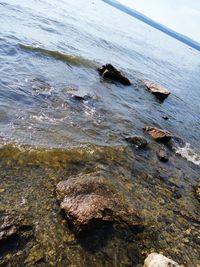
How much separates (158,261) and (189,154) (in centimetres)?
806

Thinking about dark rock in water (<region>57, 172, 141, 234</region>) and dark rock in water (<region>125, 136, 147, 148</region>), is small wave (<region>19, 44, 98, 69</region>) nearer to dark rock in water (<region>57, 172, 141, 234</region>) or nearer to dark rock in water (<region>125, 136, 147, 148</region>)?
dark rock in water (<region>125, 136, 147, 148</region>)

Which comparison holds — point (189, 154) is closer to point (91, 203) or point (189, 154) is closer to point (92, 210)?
point (91, 203)

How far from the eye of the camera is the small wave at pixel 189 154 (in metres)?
12.5

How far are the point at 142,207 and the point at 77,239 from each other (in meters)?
2.37

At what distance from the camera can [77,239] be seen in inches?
234

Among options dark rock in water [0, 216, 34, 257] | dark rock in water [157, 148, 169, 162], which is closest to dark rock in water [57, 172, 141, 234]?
dark rock in water [0, 216, 34, 257]

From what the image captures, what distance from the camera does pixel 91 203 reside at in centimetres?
654

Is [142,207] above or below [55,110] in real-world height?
above

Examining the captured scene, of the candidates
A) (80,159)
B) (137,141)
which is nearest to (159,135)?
(137,141)

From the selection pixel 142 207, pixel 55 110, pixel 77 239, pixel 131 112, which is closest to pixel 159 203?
pixel 142 207

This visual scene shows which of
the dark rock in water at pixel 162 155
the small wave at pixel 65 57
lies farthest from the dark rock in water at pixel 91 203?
the small wave at pixel 65 57

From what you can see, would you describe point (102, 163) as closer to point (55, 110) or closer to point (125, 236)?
point (125, 236)

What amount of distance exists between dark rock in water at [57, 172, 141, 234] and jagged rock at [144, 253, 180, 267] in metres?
1.06

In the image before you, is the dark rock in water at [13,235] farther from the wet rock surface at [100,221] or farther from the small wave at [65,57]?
the small wave at [65,57]
